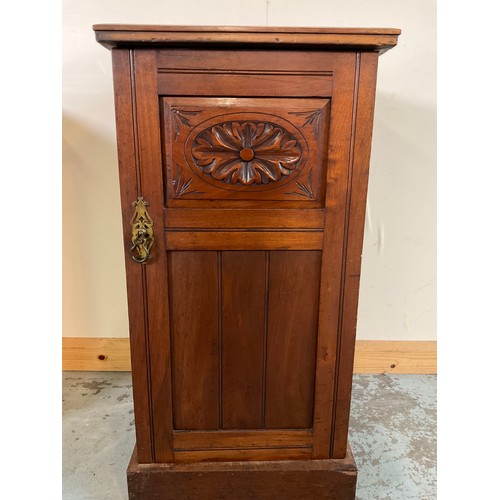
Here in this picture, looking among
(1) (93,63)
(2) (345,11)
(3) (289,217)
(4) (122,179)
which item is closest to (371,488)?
(3) (289,217)

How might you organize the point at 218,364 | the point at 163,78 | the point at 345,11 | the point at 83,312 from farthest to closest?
the point at 83,312 < the point at 345,11 < the point at 218,364 < the point at 163,78

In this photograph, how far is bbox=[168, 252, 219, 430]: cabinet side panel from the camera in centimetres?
120

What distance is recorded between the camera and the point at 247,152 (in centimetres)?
112

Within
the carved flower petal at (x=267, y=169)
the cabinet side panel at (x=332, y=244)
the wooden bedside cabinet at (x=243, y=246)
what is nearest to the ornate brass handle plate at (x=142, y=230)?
the wooden bedside cabinet at (x=243, y=246)

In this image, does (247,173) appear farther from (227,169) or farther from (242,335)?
(242,335)

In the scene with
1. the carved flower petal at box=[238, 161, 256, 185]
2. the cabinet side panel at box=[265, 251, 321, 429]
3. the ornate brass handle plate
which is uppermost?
the carved flower petal at box=[238, 161, 256, 185]

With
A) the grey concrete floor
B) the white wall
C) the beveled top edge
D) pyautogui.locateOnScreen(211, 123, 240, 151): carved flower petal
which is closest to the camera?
the beveled top edge

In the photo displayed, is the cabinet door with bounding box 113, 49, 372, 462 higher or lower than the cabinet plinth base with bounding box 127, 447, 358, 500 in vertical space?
higher

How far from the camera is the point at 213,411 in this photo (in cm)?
130

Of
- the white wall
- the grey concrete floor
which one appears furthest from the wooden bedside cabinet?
the white wall

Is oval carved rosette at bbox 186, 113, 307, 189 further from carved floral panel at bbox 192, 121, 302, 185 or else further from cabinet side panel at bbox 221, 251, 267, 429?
cabinet side panel at bbox 221, 251, 267, 429

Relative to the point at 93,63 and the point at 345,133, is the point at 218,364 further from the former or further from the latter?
the point at 93,63

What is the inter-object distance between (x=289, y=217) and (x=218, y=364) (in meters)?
0.49

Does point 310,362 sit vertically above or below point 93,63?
below
